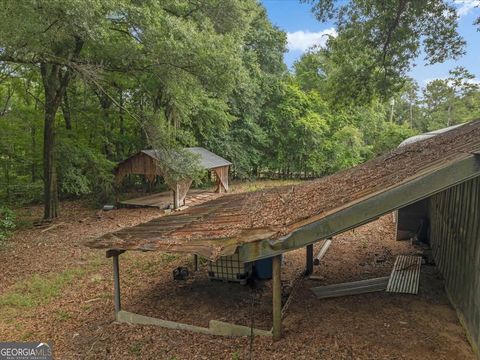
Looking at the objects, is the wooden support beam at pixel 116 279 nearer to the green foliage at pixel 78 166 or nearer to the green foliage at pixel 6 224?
the green foliage at pixel 6 224

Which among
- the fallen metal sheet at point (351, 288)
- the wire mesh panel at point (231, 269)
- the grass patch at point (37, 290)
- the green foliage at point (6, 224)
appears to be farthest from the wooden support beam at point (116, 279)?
the green foliage at point (6, 224)

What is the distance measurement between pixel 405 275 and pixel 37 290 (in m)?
7.21

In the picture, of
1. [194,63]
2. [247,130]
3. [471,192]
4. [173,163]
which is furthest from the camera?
[247,130]

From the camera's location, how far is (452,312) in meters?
4.83

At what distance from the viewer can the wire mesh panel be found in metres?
5.94

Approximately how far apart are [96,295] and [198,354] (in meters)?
3.42

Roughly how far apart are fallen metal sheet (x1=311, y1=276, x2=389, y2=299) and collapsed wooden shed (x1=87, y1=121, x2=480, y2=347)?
1044 mm

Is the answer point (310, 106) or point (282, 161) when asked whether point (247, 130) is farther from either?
point (310, 106)

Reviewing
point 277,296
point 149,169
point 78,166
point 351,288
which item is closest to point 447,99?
point 149,169

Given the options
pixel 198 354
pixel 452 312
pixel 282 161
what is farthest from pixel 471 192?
pixel 282 161

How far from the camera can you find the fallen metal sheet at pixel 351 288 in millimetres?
5480

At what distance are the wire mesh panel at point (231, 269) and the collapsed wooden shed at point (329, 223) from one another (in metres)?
0.82

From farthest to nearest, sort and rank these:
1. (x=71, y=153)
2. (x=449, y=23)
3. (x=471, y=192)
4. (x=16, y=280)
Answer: (x=71, y=153)
(x=449, y=23)
(x=16, y=280)
(x=471, y=192)

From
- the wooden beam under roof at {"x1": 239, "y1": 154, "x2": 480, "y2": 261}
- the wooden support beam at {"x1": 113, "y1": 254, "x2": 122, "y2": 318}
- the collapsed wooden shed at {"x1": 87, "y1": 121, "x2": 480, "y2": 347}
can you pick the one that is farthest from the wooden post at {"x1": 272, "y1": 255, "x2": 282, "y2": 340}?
the wooden support beam at {"x1": 113, "y1": 254, "x2": 122, "y2": 318}
